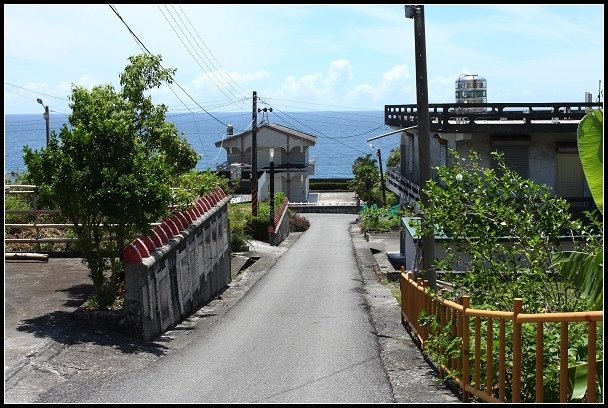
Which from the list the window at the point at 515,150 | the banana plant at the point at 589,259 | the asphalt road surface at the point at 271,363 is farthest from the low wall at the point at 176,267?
the window at the point at 515,150

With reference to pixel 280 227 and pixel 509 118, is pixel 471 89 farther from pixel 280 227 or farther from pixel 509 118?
pixel 280 227

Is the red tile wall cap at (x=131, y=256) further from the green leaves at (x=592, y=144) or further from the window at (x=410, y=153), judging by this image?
the window at (x=410, y=153)

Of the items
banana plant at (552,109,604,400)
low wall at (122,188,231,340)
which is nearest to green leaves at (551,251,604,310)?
banana plant at (552,109,604,400)

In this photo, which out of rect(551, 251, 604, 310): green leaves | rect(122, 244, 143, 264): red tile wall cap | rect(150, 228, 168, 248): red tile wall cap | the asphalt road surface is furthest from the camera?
rect(150, 228, 168, 248): red tile wall cap

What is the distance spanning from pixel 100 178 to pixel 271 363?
4274 mm

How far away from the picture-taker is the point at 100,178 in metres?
14.6

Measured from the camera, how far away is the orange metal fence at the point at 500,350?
8172 millimetres

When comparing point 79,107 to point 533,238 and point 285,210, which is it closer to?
point 533,238

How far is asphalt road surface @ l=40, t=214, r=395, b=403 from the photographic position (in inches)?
426

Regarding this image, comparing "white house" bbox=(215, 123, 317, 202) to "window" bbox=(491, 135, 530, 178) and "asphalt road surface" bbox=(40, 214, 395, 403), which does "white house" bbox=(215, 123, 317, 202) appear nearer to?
"window" bbox=(491, 135, 530, 178)

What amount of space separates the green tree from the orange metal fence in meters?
5.28

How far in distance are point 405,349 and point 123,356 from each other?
4583mm

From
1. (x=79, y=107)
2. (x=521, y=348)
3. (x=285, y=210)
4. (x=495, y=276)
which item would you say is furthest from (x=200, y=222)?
(x=285, y=210)

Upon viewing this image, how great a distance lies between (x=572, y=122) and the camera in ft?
96.0
